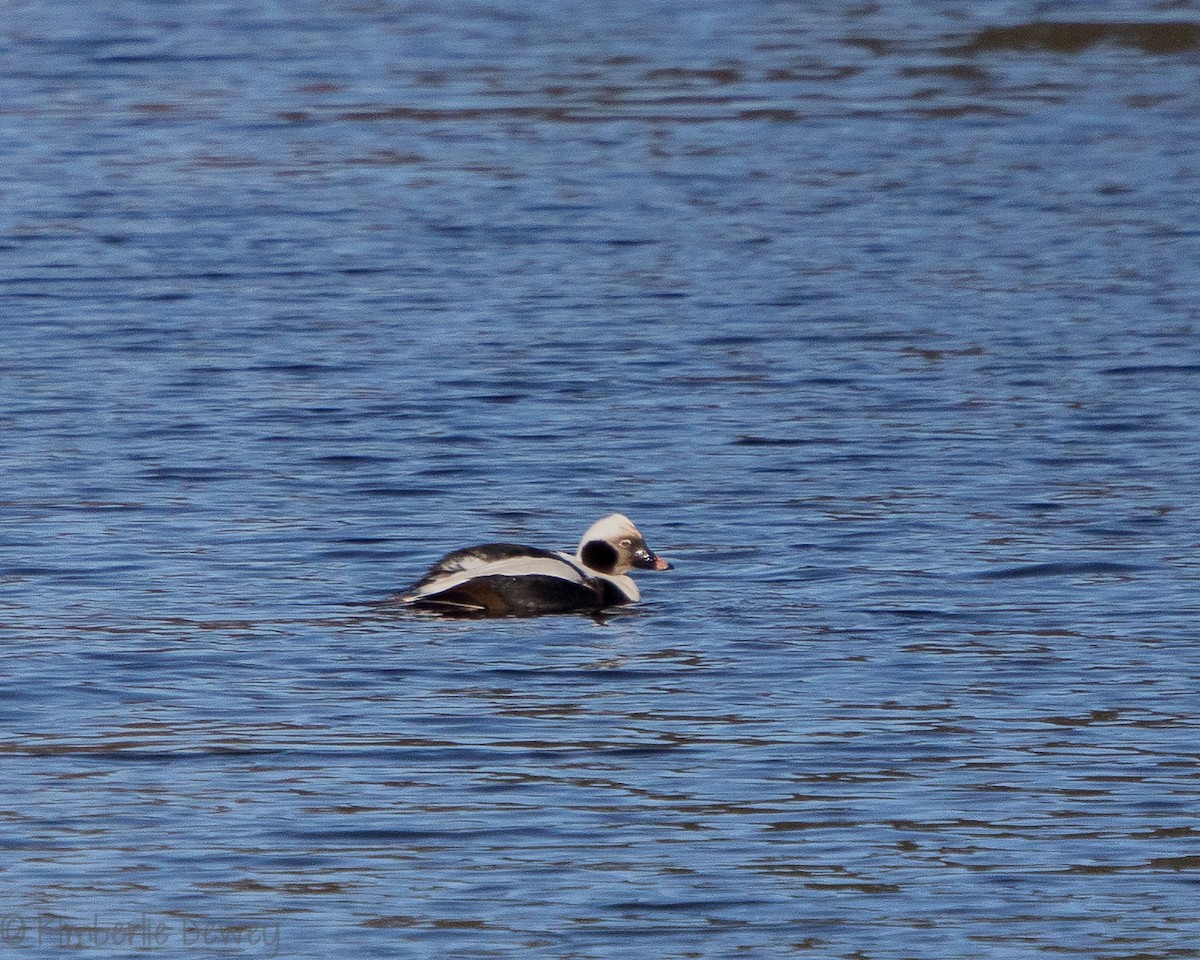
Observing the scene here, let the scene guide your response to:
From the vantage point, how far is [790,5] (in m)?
37.1

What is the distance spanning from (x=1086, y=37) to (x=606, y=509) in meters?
20.7

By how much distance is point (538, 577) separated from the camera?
1206 cm

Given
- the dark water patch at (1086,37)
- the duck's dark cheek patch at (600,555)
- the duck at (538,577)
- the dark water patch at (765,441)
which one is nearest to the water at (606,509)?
the dark water patch at (765,441)

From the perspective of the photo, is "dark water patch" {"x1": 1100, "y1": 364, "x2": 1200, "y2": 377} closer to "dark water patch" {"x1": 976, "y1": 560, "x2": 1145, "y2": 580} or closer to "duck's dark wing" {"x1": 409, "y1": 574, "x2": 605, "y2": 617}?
"dark water patch" {"x1": 976, "y1": 560, "x2": 1145, "y2": 580}

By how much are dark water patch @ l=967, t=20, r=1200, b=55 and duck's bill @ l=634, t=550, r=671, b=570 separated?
2063cm

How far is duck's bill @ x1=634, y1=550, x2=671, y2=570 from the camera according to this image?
12.4 meters

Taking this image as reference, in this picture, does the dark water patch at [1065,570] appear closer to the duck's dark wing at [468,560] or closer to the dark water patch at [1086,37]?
the duck's dark wing at [468,560]

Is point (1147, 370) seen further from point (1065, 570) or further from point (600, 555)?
point (600, 555)

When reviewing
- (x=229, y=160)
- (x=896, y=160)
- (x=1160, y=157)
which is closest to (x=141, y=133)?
(x=229, y=160)

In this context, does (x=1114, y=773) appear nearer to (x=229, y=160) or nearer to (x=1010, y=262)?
(x=1010, y=262)

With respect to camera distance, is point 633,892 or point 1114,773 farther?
point 1114,773

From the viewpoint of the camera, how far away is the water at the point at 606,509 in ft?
27.9

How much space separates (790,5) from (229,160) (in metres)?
13.5

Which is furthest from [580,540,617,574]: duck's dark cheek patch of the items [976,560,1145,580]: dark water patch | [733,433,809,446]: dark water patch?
[733,433,809,446]: dark water patch
